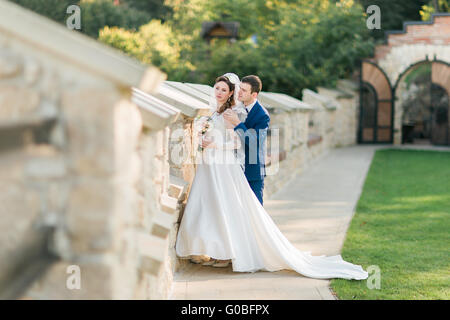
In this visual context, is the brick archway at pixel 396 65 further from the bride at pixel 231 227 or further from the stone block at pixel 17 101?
the stone block at pixel 17 101

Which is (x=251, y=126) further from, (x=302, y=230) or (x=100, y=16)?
(x=100, y=16)

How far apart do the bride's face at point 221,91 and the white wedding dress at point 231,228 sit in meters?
0.43

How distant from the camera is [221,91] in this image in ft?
20.2

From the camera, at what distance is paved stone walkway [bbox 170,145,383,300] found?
17.3ft

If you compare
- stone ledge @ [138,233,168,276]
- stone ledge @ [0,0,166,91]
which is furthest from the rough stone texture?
stone ledge @ [0,0,166,91]

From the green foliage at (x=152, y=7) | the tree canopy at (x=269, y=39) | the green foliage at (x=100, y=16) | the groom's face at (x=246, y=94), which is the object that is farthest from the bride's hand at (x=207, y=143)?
the green foliage at (x=152, y=7)

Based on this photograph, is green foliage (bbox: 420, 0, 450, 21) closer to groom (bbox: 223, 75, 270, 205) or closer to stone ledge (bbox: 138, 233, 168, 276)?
groom (bbox: 223, 75, 270, 205)

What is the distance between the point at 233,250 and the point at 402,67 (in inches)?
735

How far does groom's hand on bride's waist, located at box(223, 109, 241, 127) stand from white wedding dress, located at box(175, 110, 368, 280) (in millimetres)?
227

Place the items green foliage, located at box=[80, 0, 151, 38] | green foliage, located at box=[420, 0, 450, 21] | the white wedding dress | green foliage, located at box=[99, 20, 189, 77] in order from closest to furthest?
the white wedding dress → green foliage, located at box=[99, 20, 189, 77] → green foliage, located at box=[420, 0, 450, 21] → green foliage, located at box=[80, 0, 151, 38]

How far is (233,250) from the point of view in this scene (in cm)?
581

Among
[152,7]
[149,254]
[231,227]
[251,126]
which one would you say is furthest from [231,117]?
[152,7]
